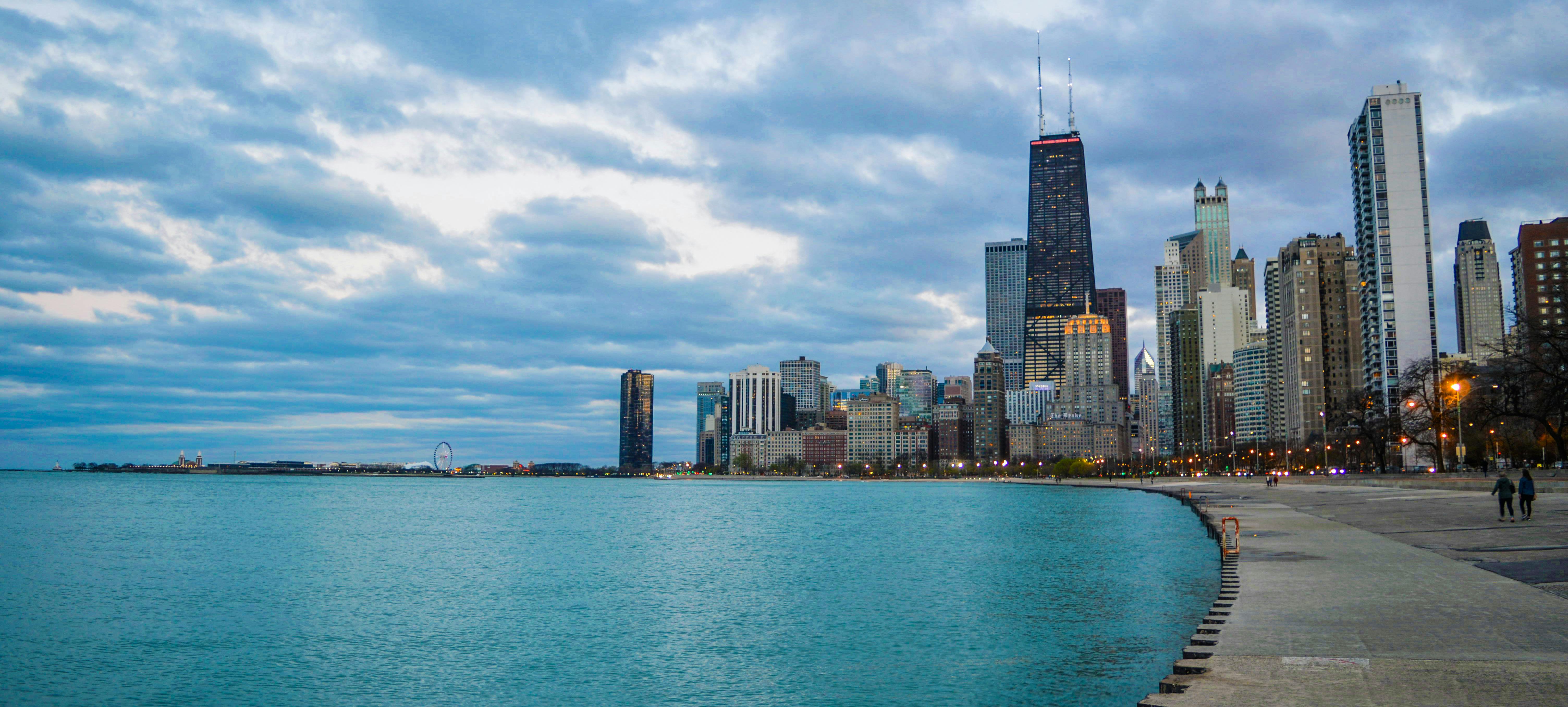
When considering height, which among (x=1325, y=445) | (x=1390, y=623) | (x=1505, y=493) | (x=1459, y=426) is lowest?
(x=1390, y=623)

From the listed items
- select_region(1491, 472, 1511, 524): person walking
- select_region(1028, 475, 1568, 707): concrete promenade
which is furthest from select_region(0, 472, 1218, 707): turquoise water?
select_region(1491, 472, 1511, 524): person walking

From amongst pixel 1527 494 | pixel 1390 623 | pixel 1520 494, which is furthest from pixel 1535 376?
pixel 1390 623

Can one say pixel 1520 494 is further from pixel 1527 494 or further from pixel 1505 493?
pixel 1505 493

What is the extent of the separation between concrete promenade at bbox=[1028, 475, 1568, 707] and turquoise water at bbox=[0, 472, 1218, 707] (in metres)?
3.32

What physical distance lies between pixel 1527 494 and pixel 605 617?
110 feet

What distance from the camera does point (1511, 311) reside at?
6875 centimetres

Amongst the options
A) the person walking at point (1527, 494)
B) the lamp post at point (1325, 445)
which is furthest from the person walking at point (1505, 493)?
the lamp post at point (1325, 445)

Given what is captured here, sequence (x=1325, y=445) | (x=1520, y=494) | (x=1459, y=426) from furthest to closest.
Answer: (x=1325, y=445) → (x=1459, y=426) → (x=1520, y=494)

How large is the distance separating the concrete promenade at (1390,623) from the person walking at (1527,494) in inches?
27.7

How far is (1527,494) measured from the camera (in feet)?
122

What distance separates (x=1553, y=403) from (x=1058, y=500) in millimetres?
71072

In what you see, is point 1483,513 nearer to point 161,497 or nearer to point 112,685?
point 112,685

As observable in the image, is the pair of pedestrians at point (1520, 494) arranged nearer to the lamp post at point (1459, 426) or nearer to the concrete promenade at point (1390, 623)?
the concrete promenade at point (1390, 623)

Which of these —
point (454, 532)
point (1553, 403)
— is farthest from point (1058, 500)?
point (454, 532)
